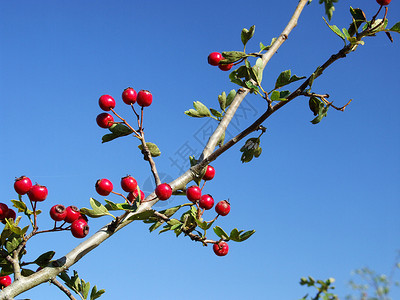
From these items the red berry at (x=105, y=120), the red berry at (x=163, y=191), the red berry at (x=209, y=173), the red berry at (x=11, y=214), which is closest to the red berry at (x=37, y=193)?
the red berry at (x=11, y=214)

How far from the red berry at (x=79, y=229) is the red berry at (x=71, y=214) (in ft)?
0.16

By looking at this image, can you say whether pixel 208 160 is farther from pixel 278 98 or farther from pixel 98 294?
pixel 98 294

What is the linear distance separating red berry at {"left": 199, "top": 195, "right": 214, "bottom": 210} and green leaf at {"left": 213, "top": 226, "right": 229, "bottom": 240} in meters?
0.13

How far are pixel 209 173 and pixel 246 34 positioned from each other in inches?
32.7

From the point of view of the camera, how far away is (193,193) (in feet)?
7.30

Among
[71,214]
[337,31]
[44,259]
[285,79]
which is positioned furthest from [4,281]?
[337,31]

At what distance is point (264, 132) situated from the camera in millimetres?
2525

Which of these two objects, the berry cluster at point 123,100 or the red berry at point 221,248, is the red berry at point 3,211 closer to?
the berry cluster at point 123,100

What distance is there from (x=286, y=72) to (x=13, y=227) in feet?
5.02

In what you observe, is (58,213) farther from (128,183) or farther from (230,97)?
(230,97)

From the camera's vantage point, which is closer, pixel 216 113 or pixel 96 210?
pixel 96 210

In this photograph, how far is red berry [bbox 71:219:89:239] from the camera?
209cm

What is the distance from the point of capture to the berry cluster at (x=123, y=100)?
239cm

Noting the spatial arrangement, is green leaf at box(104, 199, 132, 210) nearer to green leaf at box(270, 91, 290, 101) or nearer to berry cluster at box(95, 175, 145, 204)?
berry cluster at box(95, 175, 145, 204)
